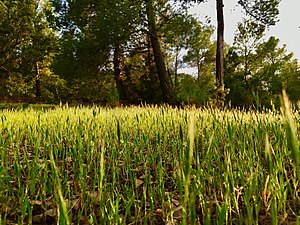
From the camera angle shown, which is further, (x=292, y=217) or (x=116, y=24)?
(x=116, y=24)

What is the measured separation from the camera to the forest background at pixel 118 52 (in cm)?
1084

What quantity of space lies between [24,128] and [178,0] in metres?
9.93

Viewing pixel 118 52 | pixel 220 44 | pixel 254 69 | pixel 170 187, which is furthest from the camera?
pixel 254 69

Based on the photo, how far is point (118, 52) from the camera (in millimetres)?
14570

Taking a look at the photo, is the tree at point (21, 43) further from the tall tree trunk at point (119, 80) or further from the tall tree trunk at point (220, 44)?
the tall tree trunk at point (220, 44)

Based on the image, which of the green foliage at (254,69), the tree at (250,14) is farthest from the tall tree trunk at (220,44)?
the green foliage at (254,69)

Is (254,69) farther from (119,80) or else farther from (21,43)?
(21,43)

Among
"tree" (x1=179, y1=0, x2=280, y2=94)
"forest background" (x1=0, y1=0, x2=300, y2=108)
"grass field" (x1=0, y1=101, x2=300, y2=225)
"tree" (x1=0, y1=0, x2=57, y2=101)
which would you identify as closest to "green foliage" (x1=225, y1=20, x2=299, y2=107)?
"forest background" (x1=0, y1=0, x2=300, y2=108)

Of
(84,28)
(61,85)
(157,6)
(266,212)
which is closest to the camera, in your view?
(266,212)

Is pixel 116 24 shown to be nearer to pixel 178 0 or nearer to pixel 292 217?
pixel 178 0

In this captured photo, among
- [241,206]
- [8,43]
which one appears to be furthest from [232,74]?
[241,206]

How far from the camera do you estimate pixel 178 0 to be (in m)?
11.6

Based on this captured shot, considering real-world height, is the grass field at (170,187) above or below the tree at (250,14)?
below

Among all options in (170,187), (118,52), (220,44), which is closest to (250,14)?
(220,44)
